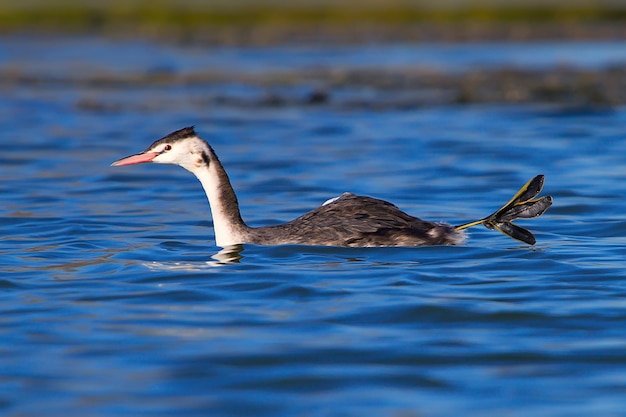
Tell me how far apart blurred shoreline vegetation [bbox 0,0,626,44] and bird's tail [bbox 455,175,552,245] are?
28295 mm

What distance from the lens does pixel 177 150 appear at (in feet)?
33.8

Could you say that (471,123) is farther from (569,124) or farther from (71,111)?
(71,111)

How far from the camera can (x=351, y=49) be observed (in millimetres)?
36375

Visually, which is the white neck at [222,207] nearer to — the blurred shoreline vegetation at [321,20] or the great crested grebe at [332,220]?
the great crested grebe at [332,220]

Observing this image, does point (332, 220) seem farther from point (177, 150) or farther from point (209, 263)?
point (177, 150)

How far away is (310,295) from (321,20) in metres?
40.8

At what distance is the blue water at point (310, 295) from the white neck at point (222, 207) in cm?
20

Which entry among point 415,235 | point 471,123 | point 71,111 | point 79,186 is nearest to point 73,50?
point 71,111

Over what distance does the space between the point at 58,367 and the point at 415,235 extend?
160 inches

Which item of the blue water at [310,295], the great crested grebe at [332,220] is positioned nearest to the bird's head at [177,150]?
the great crested grebe at [332,220]

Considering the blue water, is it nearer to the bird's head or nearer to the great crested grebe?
the great crested grebe

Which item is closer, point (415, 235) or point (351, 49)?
point (415, 235)

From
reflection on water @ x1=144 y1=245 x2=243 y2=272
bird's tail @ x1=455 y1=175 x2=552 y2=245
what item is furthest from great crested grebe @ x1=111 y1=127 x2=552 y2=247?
reflection on water @ x1=144 y1=245 x2=243 y2=272

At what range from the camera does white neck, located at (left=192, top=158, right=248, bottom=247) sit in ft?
34.0
